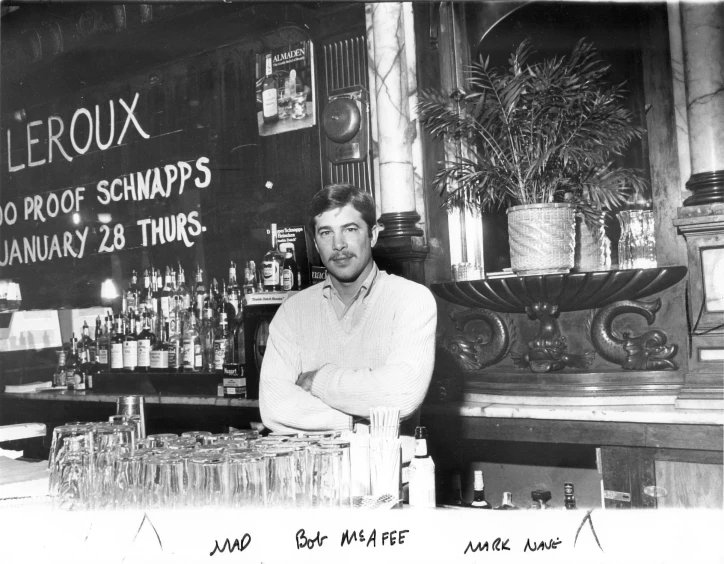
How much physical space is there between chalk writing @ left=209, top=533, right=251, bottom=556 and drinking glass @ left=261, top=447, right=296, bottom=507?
0.08 metres

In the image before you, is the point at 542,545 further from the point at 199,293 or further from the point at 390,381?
the point at 199,293

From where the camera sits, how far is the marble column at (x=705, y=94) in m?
2.13

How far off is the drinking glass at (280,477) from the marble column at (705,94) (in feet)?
5.60

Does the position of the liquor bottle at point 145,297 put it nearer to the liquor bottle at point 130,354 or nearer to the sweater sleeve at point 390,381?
the liquor bottle at point 130,354

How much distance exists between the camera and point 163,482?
1.08m

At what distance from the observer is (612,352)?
2.34 meters

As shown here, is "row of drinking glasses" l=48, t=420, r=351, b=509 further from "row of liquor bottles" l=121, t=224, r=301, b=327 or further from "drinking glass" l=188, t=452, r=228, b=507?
"row of liquor bottles" l=121, t=224, r=301, b=327

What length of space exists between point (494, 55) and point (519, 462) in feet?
5.33

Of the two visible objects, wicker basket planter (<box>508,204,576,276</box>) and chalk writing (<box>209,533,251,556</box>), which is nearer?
chalk writing (<box>209,533,251,556</box>)

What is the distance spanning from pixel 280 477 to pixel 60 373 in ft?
10.2

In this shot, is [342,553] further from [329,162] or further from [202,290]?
[202,290]

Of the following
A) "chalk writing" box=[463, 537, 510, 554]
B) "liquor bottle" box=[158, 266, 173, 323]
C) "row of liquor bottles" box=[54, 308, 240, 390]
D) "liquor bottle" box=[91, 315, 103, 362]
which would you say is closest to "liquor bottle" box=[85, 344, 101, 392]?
"row of liquor bottles" box=[54, 308, 240, 390]

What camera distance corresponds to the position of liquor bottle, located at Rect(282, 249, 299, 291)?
296cm

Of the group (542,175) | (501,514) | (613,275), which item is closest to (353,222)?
(542,175)
